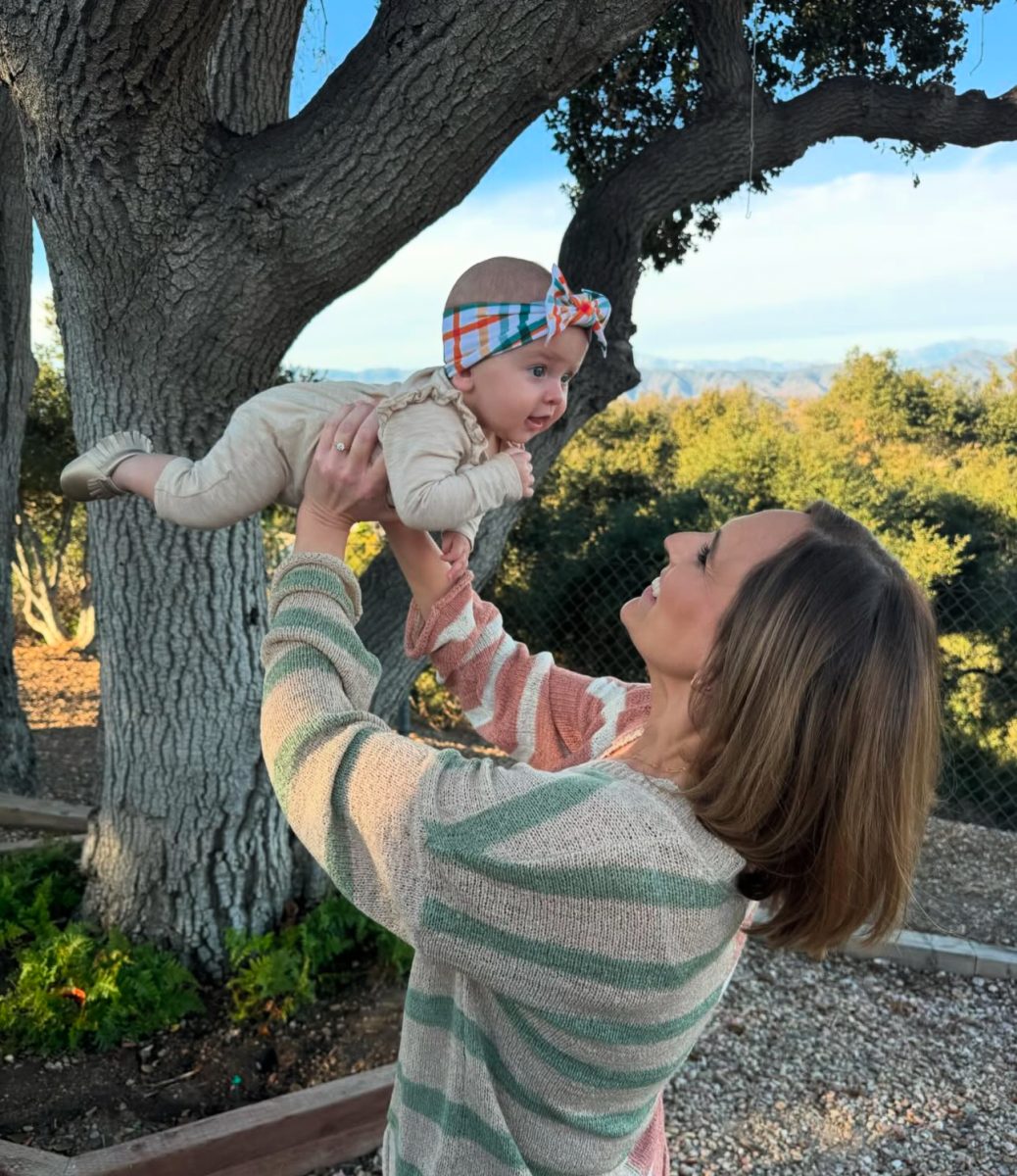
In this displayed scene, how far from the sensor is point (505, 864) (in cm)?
108

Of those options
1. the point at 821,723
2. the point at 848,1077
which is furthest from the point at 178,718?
the point at 848,1077

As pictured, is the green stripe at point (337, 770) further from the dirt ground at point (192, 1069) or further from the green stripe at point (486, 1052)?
the dirt ground at point (192, 1069)

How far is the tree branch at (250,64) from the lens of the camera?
2711 mm

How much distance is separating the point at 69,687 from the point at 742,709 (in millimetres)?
8401

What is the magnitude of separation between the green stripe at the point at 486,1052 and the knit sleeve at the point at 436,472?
2.46 ft

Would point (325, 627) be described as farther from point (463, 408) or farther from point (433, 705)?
point (433, 705)

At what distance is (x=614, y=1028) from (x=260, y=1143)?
1.81 m

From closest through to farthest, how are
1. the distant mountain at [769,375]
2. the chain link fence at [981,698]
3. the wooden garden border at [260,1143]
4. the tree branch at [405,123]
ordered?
1. the tree branch at [405,123]
2. the wooden garden border at [260,1143]
3. the chain link fence at [981,698]
4. the distant mountain at [769,375]

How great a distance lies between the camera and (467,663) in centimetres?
181

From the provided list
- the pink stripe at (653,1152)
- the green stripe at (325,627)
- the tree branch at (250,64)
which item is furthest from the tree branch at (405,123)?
the pink stripe at (653,1152)

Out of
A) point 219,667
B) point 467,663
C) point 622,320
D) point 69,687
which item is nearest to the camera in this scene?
point 467,663

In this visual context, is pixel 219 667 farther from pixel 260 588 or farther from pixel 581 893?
pixel 581 893

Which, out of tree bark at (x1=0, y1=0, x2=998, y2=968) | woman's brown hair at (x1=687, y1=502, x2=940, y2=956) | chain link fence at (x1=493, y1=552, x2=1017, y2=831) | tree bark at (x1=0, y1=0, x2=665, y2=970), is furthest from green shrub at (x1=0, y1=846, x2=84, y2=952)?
chain link fence at (x1=493, y1=552, x2=1017, y2=831)

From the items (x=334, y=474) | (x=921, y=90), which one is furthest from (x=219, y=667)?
(x=921, y=90)
